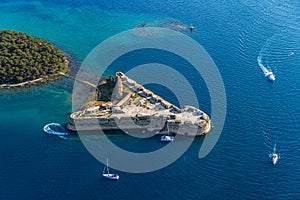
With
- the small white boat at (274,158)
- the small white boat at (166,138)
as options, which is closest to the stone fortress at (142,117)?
the small white boat at (166,138)

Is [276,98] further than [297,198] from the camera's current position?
Yes

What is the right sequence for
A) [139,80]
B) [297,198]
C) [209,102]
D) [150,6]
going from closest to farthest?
[297,198] → [209,102] → [139,80] → [150,6]

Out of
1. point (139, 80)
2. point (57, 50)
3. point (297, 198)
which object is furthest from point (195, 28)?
point (297, 198)

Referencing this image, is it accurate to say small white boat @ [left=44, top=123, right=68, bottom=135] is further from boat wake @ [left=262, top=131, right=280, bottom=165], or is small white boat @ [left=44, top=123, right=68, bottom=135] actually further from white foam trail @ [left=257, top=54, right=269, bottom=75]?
white foam trail @ [left=257, top=54, right=269, bottom=75]

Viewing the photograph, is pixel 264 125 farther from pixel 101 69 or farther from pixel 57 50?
pixel 57 50

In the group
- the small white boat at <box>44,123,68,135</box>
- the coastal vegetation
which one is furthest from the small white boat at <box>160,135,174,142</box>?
the coastal vegetation

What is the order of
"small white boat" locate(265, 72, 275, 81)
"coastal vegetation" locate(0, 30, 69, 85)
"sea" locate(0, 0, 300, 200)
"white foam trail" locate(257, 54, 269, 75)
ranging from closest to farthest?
"sea" locate(0, 0, 300, 200)
"small white boat" locate(265, 72, 275, 81)
"white foam trail" locate(257, 54, 269, 75)
"coastal vegetation" locate(0, 30, 69, 85)
